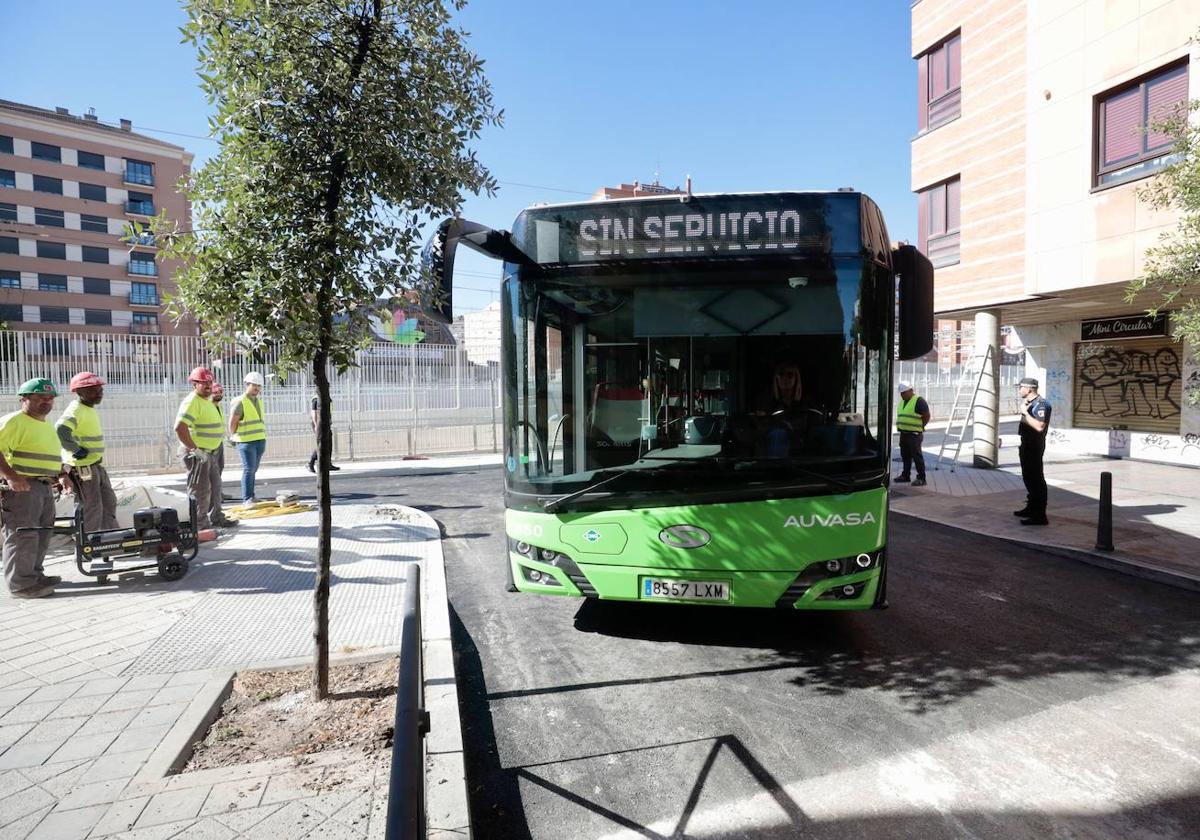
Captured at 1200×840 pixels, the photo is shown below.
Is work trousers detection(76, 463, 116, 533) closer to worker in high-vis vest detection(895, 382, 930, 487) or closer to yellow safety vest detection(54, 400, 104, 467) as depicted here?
yellow safety vest detection(54, 400, 104, 467)

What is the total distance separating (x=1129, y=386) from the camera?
591 inches

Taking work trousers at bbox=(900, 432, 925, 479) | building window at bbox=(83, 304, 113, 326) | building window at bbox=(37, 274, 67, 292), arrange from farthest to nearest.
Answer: building window at bbox=(83, 304, 113, 326) → building window at bbox=(37, 274, 67, 292) → work trousers at bbox=(900, 432, 925, 479)

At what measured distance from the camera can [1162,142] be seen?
10836 mm

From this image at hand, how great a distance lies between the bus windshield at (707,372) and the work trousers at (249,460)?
6820 millimetres

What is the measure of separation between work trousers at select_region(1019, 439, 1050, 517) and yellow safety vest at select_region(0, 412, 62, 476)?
1069cm

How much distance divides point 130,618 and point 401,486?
7.63 metres

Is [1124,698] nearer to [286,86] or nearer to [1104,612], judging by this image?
[1104,612]

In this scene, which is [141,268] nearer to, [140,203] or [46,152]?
[140,203]

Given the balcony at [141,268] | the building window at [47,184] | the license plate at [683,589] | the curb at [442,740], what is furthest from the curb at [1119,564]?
the building window at [47,184]

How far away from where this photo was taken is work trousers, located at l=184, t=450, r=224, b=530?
26.1 ft

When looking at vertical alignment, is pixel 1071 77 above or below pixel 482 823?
above

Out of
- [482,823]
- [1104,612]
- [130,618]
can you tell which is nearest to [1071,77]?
[1104,612]

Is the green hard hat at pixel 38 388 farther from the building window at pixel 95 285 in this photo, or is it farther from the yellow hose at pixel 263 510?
the building window at pixel 95 285

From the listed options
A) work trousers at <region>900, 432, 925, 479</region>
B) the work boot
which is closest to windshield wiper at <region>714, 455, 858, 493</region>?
the work boot
